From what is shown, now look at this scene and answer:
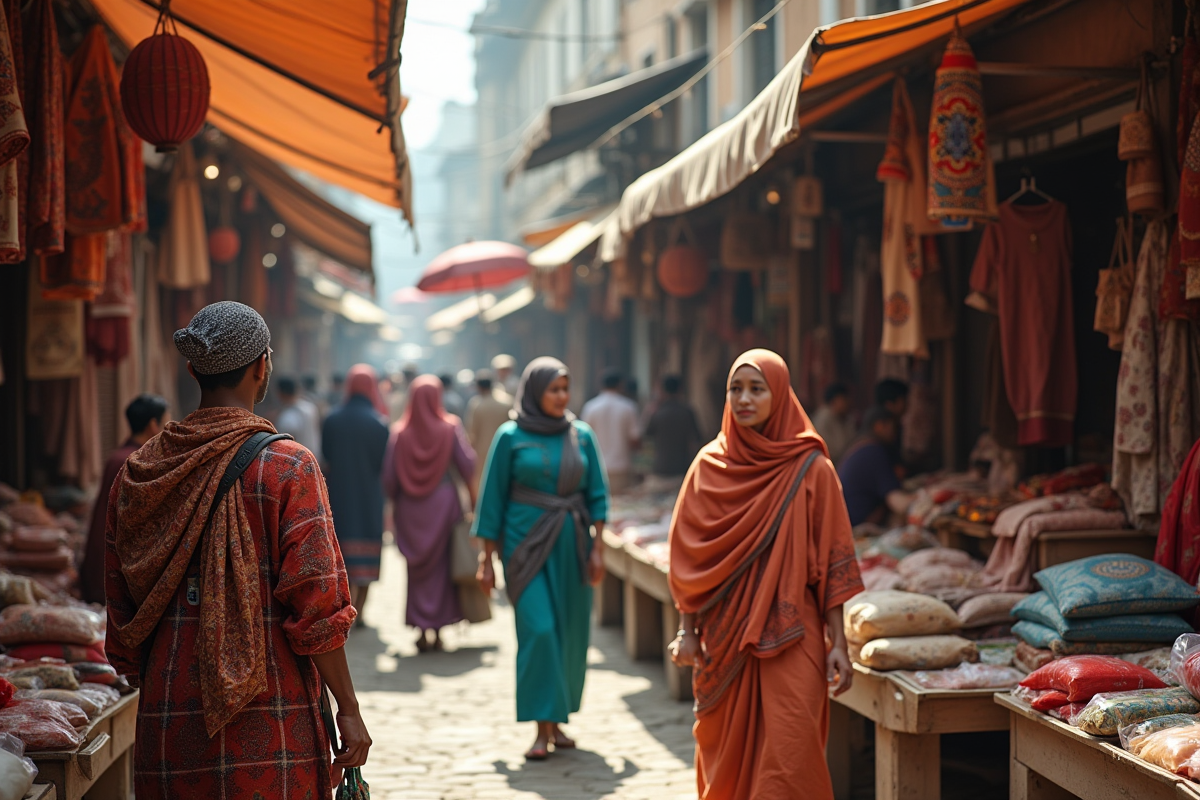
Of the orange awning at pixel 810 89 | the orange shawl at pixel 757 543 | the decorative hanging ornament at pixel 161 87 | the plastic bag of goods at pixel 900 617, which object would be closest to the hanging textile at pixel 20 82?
the decorative hanging ornament at pixel 161 87

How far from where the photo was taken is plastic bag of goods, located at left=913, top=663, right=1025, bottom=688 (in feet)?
15.4

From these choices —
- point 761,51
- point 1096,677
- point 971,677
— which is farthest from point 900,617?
point 761,51

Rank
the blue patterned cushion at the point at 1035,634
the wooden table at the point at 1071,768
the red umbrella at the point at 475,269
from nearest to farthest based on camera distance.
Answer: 1. the wooden table at the point at 1071,768
2. the blue patterned cushion at the point at 1035,634
3. the red umbrella at the point at 475,269

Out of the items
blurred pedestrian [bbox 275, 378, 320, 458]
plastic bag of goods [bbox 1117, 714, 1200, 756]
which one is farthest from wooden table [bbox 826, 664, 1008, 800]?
blurred pedestrian [bbox 275, 378, 320, 458]

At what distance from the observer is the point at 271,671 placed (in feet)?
9.91

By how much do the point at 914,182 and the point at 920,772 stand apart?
10.7ft

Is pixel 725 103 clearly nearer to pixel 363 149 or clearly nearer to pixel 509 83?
pixel 363 149

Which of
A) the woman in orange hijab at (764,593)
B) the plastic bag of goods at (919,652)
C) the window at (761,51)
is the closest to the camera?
the woman in orange hijab at (764,593)

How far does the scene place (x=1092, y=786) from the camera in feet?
12.6

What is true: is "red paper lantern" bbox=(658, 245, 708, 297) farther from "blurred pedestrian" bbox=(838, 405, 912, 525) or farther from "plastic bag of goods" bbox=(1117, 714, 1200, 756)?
"plastic bag of goods" bbox=(1117, 714, 1200, 756)

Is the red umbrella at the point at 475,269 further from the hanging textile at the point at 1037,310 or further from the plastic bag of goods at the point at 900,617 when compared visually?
the plastic bag of goods at the point at 900,617

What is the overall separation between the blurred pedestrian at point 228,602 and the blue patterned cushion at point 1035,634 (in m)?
2.81

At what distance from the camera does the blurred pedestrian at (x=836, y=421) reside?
9.24 metres

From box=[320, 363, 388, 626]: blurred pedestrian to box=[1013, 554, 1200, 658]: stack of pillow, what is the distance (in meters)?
5.94
